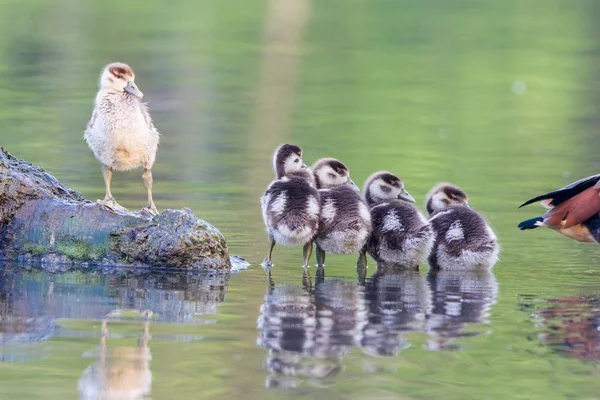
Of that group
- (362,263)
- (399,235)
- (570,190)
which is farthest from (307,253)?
(570,190)

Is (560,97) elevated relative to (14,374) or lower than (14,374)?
elevated

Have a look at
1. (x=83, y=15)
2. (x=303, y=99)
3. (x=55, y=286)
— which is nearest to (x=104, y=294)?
(x=55, y=286)

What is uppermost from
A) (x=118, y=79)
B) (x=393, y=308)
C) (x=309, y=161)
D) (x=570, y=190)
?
(x=309, y=161)

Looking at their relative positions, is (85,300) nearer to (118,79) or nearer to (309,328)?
(309,328)

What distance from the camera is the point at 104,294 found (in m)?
7.71

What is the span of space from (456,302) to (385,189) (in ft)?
7.30

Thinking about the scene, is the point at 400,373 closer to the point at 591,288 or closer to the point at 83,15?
the point at 591,288

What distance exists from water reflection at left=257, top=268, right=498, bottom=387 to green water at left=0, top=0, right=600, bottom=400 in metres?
0.02

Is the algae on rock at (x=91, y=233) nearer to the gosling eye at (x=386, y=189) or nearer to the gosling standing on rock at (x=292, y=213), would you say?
the gosling standing on rock at (x=292, y=213)

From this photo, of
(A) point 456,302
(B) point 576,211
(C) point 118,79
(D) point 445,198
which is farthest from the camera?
(D) point 445,198

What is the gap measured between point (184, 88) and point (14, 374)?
16.3 m

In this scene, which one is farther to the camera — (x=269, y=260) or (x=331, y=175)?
(x=331, y=175)

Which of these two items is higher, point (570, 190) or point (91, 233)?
point (570, 190)

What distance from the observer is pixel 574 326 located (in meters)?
6.98
